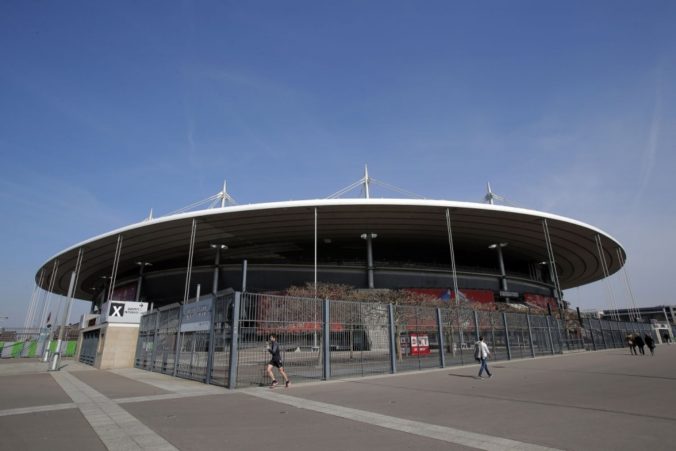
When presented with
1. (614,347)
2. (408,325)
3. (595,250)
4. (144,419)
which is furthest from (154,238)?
(595,250)

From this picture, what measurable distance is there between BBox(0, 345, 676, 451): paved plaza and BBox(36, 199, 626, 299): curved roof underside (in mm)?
26731

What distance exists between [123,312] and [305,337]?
1403 centimetres

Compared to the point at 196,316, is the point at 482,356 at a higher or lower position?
lower

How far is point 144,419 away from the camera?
6922 millimetres

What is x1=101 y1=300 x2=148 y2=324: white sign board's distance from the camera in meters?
21.8

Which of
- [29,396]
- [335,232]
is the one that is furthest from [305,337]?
[335,232]

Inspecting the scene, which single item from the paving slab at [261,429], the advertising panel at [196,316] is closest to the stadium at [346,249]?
the advertising panel at [196,316]

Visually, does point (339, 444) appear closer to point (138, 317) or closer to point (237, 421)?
point (237, 421)

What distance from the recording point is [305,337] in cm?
1334

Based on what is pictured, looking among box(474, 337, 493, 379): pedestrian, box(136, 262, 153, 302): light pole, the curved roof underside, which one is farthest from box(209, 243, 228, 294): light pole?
box(474, 337, 493, 379): pedestrian

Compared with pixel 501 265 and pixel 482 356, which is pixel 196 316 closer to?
pixel 482 356

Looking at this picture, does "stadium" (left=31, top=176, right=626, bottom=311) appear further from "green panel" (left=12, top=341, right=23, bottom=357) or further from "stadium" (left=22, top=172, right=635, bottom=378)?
"green panel" (left=12, top=341, right=23, bottom=357)

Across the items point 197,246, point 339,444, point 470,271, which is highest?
point 197,246

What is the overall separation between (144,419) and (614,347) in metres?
41.1
